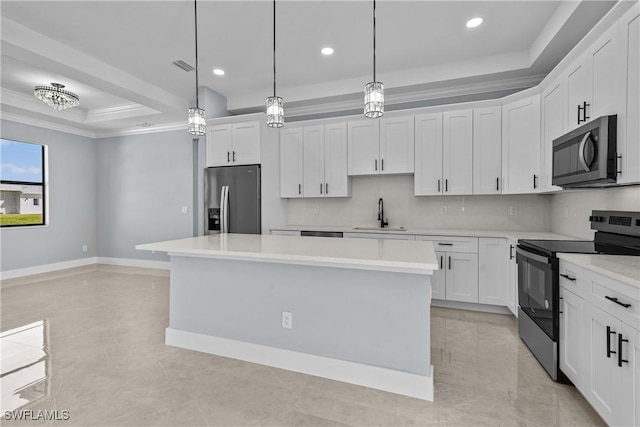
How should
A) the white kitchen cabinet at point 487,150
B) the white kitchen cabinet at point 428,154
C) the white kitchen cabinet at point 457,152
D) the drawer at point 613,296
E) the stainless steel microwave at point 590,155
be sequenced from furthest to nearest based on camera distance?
1. the white kitchen cabinet at point 428,154
2. the white kitchen cabinet at point 457,152
3. the white kitchen cabinet at point 487,150
4. the stainless steel microwave at point 590,155
5. the drawer at point 613,296

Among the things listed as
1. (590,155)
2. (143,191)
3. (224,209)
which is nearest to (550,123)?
(590,155)

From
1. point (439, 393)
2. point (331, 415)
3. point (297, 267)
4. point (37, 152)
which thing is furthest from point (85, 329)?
point (37, 152)

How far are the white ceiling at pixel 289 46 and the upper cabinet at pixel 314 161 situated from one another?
493 mm

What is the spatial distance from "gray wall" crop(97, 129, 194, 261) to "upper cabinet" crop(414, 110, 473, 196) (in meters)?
4.16

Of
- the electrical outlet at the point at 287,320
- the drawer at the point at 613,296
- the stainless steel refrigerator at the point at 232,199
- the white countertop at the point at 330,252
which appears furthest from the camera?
the stainless steel refrigerator at the point at 232,199

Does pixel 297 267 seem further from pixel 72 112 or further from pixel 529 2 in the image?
pixel 72 112

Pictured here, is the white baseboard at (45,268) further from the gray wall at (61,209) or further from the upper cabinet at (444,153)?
the upper cabinet at (444,153)

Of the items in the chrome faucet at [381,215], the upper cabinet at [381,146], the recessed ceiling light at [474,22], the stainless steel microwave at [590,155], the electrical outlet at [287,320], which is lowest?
the electrical outlet at [287,320]

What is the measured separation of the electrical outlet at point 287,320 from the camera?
233 centimetres

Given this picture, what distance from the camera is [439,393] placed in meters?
2.02

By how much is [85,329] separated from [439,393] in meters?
3.34

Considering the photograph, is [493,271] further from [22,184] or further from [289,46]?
[22,184]

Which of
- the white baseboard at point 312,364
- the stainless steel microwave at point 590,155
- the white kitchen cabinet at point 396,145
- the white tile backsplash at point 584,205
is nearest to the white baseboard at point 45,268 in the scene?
the white baseboard at point 312,364

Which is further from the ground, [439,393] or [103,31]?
[103,31]
